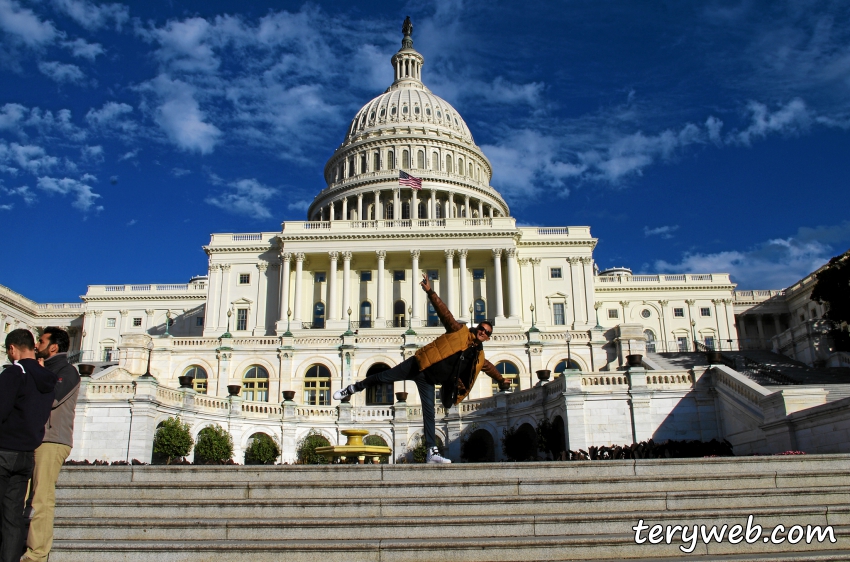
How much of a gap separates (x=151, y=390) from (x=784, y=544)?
97.6 feet

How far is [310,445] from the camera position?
3644 centimetres

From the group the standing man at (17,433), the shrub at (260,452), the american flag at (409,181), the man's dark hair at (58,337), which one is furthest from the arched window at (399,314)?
the standing man at (17,433)

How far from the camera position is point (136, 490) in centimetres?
1334

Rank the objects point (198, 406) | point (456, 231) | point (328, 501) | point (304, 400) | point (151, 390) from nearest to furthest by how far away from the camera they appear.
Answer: point (328, 501) < point (151, 390) < point (198, 406) < point (304, 400) < point (456, 231)

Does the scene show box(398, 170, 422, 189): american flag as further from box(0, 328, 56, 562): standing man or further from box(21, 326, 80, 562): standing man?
box(0, 328, 56, 562): standing man

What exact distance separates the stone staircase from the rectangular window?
6483cm

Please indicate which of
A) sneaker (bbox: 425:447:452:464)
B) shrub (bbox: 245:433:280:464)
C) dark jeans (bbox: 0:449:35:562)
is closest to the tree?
shrub (bbox: 245:433:280:464)

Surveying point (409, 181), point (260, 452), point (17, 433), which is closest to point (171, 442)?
point (260, 452)

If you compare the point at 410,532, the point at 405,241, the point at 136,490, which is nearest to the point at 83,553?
the point at 136,490

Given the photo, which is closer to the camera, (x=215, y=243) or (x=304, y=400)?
(x=304, y=400)

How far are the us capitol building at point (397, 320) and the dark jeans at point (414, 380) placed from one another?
17.7 m

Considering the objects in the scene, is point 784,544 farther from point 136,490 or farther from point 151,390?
point 151,390

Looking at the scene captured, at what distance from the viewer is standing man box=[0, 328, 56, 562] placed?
8.95 m

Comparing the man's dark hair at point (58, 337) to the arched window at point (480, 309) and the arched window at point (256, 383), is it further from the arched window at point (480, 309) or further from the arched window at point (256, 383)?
the arched window at point (480, 309)
